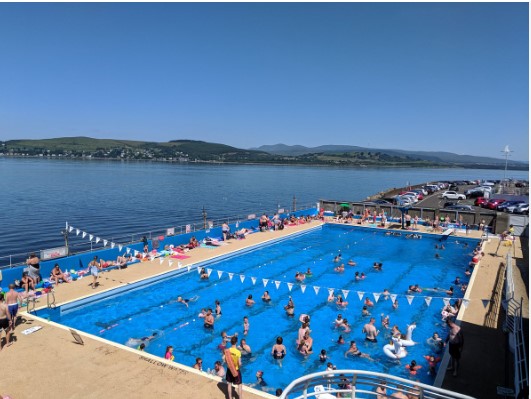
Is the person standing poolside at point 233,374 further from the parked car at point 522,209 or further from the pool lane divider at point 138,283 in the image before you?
the parked car at point 522,209

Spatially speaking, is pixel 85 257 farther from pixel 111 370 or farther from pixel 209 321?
pixel 111 370

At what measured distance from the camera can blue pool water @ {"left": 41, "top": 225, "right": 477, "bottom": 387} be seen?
13516mm

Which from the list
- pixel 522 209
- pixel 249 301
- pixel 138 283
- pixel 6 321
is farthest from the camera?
pixel 522 209

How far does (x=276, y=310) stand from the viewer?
Result: 17703 mm

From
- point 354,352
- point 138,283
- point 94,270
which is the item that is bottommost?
point 354,352

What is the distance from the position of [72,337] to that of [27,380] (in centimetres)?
242

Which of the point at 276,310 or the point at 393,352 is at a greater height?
the point at 393,352

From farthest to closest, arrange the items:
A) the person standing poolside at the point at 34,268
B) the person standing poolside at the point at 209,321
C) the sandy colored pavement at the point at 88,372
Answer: the person standing poolside at the point at 34,268 < the person standing poolside at the point at 209,321 < the sandy colored pavement at the point at 88,372

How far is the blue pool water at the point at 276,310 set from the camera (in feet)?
44.3

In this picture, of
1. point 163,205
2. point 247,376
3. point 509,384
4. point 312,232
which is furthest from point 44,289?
point 163,205

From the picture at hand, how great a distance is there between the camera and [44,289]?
16.7 metres

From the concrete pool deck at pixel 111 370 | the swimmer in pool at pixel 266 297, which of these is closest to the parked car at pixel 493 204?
the concrete pool deck at pixel 111 370

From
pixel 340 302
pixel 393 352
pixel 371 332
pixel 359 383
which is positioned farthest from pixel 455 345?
pixel 340 302

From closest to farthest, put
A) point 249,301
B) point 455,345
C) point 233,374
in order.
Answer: point 233,374, point 455,345, point 249,301
